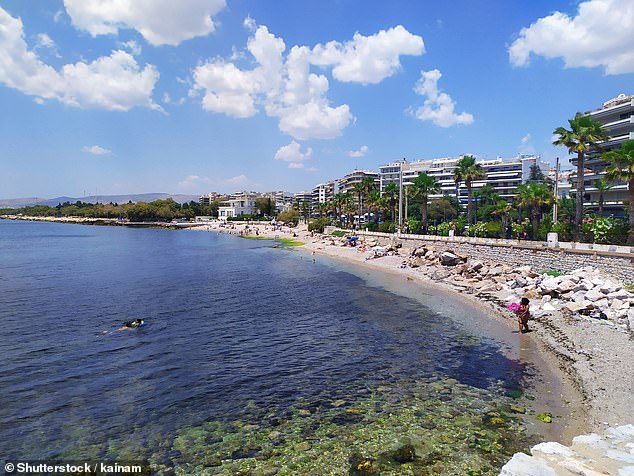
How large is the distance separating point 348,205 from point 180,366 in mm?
94045

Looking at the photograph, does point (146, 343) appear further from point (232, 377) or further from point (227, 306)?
point (227, 306)

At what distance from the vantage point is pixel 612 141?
181ft

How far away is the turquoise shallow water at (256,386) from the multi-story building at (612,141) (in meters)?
41.6

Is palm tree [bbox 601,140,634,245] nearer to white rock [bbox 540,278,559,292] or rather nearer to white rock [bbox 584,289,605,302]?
white rock [bbox 540,278,559,292]

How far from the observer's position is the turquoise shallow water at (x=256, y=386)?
12.0 metres

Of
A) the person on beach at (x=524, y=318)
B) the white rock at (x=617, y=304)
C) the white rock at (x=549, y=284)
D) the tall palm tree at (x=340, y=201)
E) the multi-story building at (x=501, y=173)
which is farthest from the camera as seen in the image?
the multi-story building at (x=501, y=173)

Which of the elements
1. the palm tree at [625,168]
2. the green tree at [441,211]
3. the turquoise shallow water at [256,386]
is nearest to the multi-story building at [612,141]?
the palm tree at [625,168]

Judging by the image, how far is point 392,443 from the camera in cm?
1235

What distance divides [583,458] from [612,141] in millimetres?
59429

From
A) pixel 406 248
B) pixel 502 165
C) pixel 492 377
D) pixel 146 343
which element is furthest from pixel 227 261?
pixel 502 165

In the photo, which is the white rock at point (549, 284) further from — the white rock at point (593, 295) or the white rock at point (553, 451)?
the white rock at point (553, 451)

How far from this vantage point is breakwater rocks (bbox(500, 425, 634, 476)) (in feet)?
29.3

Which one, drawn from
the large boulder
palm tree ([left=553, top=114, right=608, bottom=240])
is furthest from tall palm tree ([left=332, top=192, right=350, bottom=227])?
palm tree ([left=553, top=114, right=608, bottom=240])

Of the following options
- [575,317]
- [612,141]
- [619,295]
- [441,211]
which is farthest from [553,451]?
[441,211]
